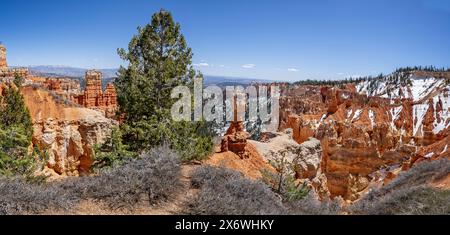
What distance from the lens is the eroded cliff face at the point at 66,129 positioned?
18.9 m

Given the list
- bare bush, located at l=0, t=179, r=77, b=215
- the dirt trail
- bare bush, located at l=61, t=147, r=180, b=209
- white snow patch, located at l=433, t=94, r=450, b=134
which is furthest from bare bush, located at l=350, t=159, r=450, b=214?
white snow patch, located at l=433, t=94, r=450, b=134

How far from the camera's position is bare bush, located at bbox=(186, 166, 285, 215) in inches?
259

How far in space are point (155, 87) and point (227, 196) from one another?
8750 mm

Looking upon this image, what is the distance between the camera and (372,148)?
4422 centimetres

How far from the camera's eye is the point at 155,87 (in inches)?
587

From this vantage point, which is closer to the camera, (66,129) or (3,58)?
(66,129)

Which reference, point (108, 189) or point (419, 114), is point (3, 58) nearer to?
point (108, 189)

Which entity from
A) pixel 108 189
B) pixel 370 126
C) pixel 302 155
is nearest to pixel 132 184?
pixel 108 189

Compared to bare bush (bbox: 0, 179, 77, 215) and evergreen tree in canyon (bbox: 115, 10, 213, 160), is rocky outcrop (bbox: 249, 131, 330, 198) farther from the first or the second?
bare bush (bbox: 0, 179, 77, 215)

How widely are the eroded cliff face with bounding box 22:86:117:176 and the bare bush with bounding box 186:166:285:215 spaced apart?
12.4 metres

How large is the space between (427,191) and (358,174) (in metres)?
34.4

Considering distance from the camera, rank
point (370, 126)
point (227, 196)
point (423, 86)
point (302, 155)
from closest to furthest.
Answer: point (227, 196), point (302, 155), point (370, 126), point (423, 86)
